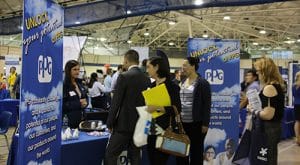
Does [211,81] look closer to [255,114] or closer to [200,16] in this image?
[255,114]

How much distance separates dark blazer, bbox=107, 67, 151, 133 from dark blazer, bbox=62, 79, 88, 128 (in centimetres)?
69

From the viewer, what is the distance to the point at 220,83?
14.1 ft

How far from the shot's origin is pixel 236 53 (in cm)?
434

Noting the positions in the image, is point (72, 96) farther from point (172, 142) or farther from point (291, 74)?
point (291, 74)

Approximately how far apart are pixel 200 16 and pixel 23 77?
11.3 metres

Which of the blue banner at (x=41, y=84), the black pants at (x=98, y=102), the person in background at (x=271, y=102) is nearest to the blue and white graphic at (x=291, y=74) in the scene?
the black pants at (x=98, y=102)

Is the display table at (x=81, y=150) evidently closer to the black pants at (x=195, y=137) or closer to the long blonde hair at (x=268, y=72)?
the black pants at (x=195, y=137)

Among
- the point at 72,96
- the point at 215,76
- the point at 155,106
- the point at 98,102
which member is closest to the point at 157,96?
the point at 155,106

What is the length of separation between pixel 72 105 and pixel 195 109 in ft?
3.90

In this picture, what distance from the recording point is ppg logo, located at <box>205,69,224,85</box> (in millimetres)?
4289

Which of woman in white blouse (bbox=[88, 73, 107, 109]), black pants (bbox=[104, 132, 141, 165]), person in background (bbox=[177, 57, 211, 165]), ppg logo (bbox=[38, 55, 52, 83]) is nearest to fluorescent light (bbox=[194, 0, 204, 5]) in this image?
woman in white blouse (bbox=[88, 73, 107, 109])

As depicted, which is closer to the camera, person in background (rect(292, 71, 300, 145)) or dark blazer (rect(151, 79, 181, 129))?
dark blazer (rect(151, 79, 181, 129))

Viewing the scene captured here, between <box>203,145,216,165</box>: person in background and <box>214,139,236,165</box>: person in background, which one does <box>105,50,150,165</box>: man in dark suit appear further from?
<box>214,139,236,165</box>: person in background

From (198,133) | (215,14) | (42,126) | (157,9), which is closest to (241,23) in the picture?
(215,14)
